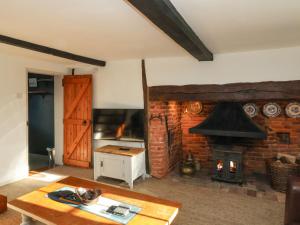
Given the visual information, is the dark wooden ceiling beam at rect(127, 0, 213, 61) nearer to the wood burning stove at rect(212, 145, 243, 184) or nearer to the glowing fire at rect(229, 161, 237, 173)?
the wood burning stove at rect(212, 145, 243, 184)

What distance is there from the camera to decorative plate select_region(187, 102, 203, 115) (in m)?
4.75

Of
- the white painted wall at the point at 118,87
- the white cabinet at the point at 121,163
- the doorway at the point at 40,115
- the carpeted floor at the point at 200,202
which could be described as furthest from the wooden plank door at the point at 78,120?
the white cabinet at the point at 121,163

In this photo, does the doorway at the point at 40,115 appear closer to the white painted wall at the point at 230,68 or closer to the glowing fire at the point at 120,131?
the glowing fire at the point at 120,131

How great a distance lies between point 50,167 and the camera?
4.93 metres

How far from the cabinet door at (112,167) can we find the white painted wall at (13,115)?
4.90 feet

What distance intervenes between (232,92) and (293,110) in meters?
1.33

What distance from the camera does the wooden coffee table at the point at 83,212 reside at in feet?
6.42

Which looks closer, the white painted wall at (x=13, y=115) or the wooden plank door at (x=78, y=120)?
the white painted wall at (x=13, y=115)

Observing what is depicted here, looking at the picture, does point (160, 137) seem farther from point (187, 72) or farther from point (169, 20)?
point (169, 20)

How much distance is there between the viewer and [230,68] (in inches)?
142

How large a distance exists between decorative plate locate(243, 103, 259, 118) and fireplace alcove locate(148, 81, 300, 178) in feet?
0.27

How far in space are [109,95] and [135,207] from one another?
2.85 meters

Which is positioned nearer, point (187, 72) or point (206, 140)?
point (187, 72)

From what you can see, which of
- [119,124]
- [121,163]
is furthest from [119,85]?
[121,163]
